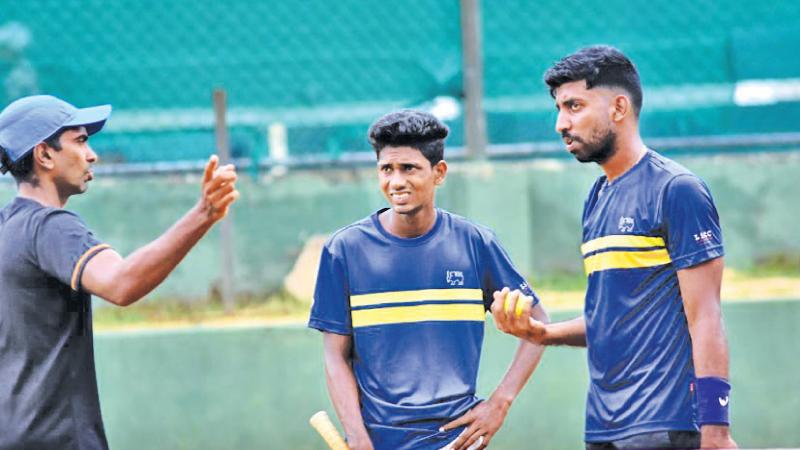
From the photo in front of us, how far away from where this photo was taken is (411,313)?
4.29 m

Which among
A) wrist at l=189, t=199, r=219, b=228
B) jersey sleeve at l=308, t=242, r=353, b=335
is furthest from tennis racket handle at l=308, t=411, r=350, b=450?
wrist at l=189, t=199, r=219, b=228

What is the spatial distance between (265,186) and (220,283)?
0.57 metres

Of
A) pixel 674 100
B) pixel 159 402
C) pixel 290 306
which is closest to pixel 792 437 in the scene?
pixel 674 100

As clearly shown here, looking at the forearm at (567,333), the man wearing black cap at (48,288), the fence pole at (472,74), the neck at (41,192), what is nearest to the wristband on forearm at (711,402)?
the forearm at (567,333)

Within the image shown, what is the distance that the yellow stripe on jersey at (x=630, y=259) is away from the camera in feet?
12.8

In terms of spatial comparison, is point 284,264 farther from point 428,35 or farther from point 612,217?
point 612,217

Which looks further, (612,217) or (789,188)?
(789,188)

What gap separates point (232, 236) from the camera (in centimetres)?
700

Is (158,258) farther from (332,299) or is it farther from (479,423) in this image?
(479,423)

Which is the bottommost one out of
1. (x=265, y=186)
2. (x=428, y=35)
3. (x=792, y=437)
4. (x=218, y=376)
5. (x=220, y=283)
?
(x=792, y=437)

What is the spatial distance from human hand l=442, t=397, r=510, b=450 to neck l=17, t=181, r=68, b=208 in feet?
4.54

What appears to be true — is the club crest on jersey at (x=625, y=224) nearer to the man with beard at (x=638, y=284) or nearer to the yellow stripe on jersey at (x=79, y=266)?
the man with beard at (x=638, y=284)

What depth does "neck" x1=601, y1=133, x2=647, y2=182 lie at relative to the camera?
4.06 m

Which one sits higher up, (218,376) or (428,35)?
(428,35)
